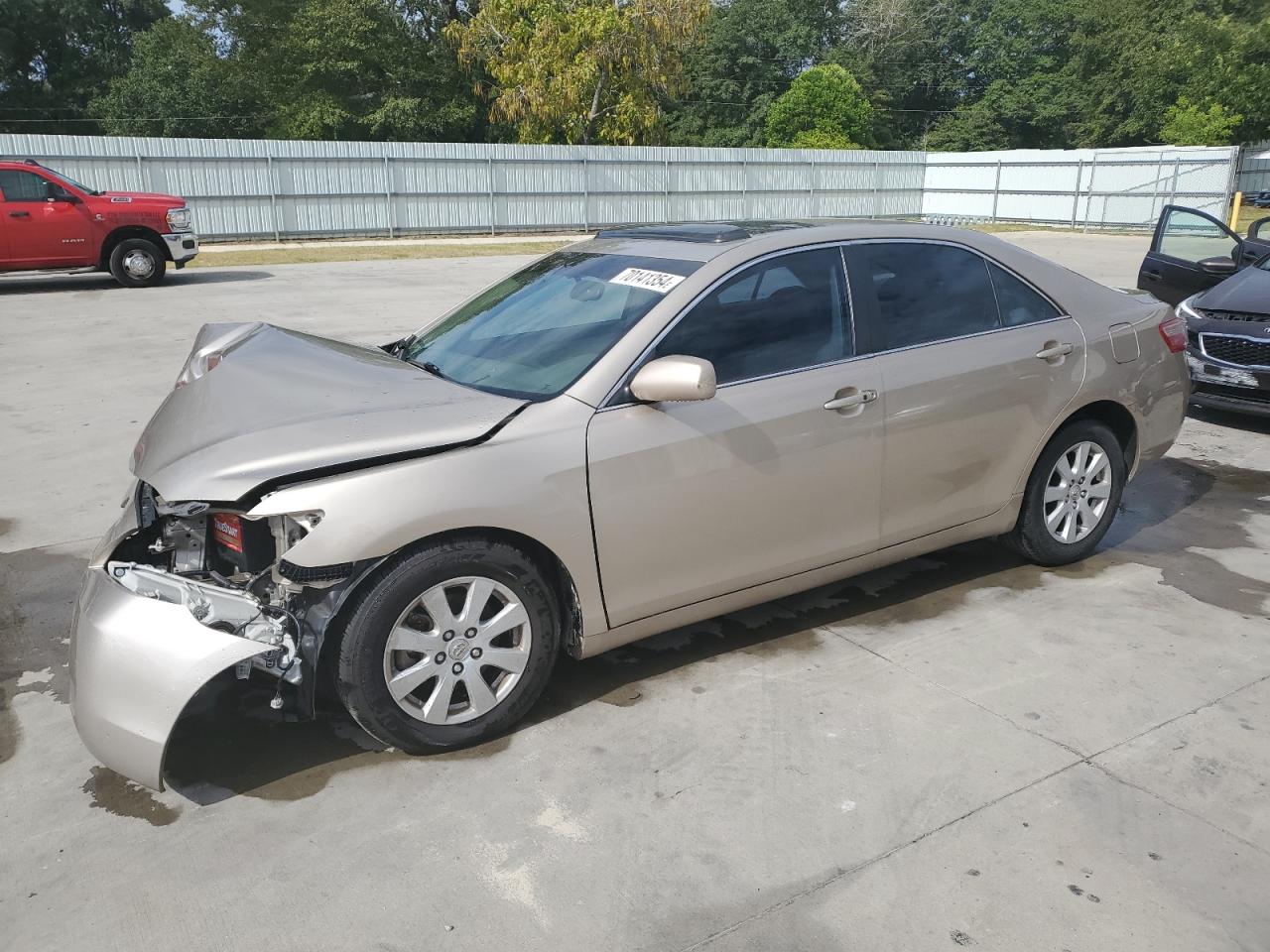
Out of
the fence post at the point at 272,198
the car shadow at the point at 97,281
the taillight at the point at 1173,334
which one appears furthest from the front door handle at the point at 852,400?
the fence post at the point at 272,198

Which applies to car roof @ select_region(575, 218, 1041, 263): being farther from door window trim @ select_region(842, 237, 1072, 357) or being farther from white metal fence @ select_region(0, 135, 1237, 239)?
white metal fence @ select_region(0, 135, 1237, 239)

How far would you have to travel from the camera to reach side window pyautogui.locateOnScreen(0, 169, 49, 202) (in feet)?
49.4

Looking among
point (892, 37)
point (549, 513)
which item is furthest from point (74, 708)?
point (892, 37)

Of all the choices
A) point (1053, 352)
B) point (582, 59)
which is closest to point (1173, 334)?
point (1053, 352)

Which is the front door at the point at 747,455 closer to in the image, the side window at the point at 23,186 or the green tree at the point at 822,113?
the side window at the point at 23,186

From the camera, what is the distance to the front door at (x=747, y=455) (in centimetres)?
361

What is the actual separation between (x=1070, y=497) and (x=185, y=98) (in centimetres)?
4917

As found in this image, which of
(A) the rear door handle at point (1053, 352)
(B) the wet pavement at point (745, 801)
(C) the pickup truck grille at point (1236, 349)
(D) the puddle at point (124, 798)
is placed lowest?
(D) the puddle at point (124, 798)

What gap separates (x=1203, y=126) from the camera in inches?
1745

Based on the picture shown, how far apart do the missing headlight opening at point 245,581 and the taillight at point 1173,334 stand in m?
4.03

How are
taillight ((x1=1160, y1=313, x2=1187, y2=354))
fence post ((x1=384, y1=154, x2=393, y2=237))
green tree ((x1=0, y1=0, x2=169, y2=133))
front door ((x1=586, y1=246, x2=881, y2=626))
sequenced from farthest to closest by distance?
green tree ((x1=0, y1=0, x2=169, y2=133))
fence post ((x1=384, y1=154, x2=393, y2=237))
taillight ((x1=1160, y1=313, x2=1187, y2=354))
front door ((x1=586, y1=246, x2=881, y2=626))

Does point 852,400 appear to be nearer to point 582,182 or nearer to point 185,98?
point 582,182

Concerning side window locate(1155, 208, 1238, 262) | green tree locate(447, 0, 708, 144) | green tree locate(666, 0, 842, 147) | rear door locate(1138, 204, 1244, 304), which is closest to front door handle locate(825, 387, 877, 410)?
rear door locate(1138, 204, 1244, 304)

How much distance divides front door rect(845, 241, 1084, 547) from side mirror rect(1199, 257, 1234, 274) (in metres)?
4.60
